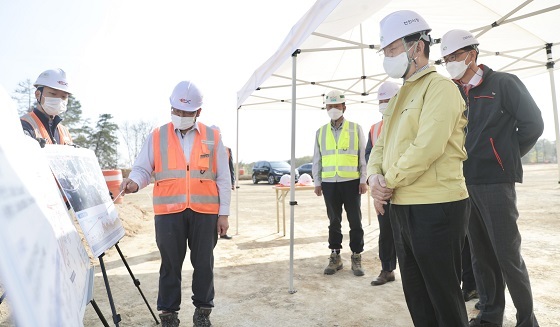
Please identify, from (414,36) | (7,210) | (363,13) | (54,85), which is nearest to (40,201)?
(7,210)

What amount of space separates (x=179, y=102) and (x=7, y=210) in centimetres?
195

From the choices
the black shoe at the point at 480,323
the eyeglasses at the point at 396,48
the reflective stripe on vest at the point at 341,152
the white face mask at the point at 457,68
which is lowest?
the black shoe at the point at 480,323

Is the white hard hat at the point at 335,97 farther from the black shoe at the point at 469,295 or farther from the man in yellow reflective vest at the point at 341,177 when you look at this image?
the black shoe at the point at 469,295

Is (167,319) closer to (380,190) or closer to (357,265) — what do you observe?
(380,190)

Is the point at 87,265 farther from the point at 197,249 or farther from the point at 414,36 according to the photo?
the point at 414,36

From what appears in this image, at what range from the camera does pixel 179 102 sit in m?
2.65

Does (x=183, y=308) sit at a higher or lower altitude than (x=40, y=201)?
lower

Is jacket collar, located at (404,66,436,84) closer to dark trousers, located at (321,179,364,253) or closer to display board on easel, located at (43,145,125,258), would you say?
display board on easel, located at (43,145,125,258)

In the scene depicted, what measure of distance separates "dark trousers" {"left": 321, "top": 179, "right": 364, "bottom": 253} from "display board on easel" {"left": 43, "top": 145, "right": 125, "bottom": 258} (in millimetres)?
A: 2562

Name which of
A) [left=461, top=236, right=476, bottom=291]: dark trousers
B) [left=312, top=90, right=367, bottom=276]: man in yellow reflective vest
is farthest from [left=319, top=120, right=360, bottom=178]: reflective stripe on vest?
[left=461, top=236, right=476, bottom=291]: dark trousers

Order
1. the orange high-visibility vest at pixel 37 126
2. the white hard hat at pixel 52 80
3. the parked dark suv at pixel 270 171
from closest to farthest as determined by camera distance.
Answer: the orange high-visibility vest at pixel 37 126 < the white hard hat at pixel 52 80 < the parked dark suv at pixel 270 171

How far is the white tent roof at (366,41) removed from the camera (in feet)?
11.5

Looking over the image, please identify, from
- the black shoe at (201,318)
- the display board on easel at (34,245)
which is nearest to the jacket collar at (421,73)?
the display board on easel at (34,245)

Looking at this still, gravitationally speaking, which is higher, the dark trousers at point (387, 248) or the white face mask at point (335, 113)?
the white face mask at point (335, 113)
